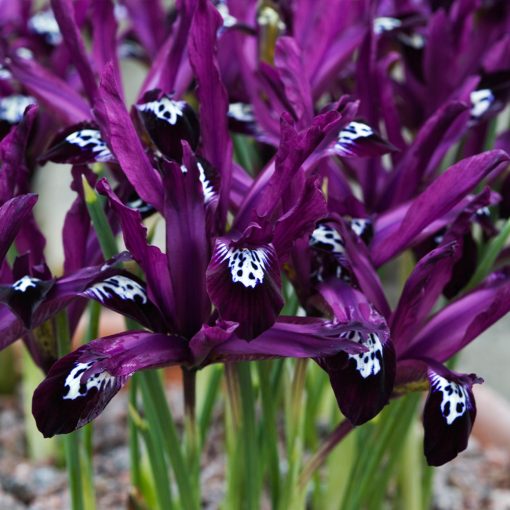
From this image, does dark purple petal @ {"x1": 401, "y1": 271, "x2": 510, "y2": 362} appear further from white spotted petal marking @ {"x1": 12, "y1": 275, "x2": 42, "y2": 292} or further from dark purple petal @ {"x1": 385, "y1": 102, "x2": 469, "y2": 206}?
white spotted petal marking @ {"x1": 12, "y1": 275, "x2": 42, "y2": 292}

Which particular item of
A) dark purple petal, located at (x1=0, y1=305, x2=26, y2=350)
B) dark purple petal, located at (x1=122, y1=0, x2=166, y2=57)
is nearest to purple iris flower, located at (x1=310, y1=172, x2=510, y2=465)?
dark purple petal, located at (x1=0, y1=305, x2=26, y2=350)

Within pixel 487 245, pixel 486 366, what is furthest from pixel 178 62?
pixel 486 366

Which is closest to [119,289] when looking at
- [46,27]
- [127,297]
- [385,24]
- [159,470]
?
[127,297]

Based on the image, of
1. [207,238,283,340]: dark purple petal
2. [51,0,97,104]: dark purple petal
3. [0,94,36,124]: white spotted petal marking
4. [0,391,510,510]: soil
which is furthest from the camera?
[0,391,510,510]: soil

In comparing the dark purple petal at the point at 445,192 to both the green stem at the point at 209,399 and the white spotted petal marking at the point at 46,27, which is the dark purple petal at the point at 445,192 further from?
the white spotted petal marking at the point at 46,27

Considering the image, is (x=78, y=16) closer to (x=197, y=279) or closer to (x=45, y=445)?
(x=197, y=279)

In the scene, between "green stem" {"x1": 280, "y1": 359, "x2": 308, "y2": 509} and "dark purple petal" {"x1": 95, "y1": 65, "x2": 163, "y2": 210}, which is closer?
"dark purple petal" {"x1": 95, "y1": 65, "x2": 163, "y2": 210}

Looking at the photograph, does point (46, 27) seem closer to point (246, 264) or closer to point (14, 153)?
point (14, 153)
